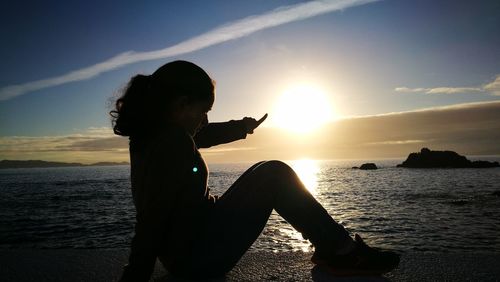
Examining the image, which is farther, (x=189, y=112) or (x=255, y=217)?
(x=255, y=217)

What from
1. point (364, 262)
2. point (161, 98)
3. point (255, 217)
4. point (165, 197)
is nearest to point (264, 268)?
point (255, 217)

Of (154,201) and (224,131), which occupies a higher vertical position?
(224,131)

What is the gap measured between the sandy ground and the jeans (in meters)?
0.25

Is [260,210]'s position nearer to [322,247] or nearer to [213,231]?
[213,231]

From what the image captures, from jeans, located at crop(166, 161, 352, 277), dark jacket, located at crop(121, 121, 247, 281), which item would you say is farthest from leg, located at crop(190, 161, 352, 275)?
dark jacket, located at crop(121, 121, 247, 281)

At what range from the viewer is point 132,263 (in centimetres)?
192

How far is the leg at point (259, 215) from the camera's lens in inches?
101

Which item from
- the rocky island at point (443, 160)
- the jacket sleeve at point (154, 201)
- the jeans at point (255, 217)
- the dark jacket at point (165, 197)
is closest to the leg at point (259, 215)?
the jeans at point (255, 217)

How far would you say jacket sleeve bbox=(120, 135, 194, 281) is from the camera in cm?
192

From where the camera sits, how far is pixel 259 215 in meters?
2.69

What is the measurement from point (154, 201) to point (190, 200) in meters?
0.33

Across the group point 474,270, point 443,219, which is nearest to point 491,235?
point 443,219

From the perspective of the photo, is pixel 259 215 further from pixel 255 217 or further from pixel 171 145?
pixel 171 145

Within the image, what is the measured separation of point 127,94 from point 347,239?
1.99m
